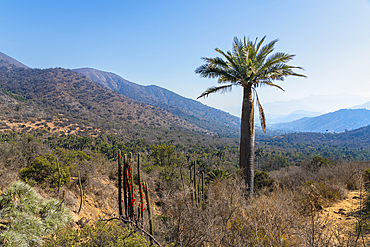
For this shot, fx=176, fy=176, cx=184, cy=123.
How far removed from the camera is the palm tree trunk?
657cm

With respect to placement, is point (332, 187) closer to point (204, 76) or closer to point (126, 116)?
point (204, 76)

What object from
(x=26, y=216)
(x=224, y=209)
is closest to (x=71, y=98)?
(x=26, y=216)

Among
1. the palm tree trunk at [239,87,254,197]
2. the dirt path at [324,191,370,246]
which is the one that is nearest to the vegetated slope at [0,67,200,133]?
the palm tree trunk at [239,87,254,197]

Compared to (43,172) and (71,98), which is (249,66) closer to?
(43,172)

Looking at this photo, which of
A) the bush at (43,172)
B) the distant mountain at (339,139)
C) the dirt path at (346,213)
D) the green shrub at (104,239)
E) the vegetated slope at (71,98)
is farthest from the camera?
the distant mountain at (339,139)

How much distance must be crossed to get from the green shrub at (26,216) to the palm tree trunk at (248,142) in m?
5.77

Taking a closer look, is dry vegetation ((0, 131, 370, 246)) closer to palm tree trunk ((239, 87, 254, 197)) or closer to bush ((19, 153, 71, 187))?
bush ((19, 153, 71, 187))

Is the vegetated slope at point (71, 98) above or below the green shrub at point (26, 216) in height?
above

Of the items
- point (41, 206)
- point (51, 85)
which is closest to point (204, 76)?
point (41, 206)

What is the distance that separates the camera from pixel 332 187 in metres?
7.03

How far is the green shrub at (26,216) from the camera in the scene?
3336mm

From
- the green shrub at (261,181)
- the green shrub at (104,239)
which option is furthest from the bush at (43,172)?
the green shrub at (261,181)

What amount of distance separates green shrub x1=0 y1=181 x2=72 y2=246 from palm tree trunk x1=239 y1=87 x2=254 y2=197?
227 inches

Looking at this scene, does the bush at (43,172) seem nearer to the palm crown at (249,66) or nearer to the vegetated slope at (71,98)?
the palm crown at (249,66)
